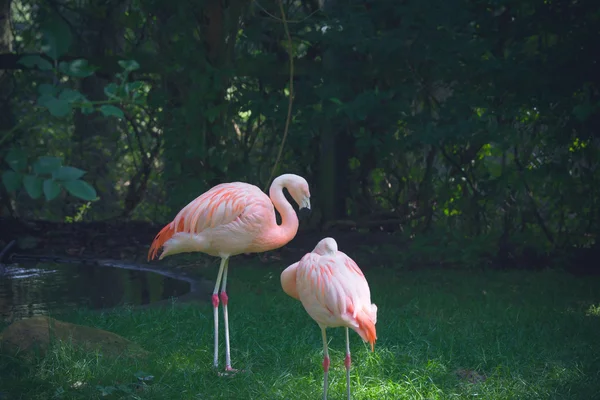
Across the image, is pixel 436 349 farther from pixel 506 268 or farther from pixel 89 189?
pixel 89 189

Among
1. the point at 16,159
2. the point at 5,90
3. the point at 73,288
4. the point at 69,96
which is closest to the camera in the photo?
the point at 16,159

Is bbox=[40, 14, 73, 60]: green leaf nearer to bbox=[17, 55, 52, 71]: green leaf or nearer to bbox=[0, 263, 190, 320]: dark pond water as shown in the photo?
bbox=[17, 55, 52, 71]: green leaf

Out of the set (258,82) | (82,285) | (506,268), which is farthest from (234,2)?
(506,268)

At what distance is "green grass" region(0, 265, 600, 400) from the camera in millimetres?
4133

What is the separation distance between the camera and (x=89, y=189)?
6.76 ft

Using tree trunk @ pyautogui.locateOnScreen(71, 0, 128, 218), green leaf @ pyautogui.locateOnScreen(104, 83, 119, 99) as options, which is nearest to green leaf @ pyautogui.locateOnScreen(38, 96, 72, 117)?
green leaf @ pyautogui.locateOnScreen(104, 83, 119, 99)

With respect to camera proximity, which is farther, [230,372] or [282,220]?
[282,220]

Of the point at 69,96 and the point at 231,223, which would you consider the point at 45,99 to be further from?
the point at 231,223

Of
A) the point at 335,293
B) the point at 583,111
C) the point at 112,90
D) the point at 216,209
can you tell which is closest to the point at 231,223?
the point at 216,209

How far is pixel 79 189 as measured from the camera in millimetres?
2035

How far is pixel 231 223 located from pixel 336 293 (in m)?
1.12

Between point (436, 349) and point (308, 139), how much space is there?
337 cm

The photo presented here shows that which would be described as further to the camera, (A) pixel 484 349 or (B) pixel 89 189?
(A) pixel 484 349

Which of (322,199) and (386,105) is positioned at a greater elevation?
(386,105)
